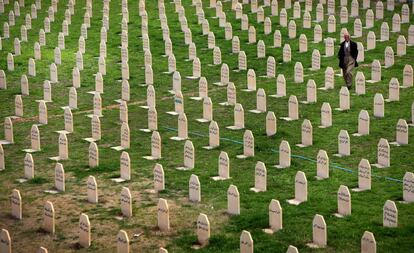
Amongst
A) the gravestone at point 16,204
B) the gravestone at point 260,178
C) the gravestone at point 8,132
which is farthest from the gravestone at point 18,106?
the gravestone at point 260,178

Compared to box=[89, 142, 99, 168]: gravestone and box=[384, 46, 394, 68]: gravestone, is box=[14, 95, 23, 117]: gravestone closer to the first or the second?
box=[89, 142, 99, 168]: gravestone

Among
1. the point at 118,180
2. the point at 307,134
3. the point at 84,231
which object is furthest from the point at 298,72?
the point at 84,231

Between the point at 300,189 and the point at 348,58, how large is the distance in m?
8.84

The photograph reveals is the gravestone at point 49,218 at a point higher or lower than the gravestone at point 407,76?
lower

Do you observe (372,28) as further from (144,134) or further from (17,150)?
(17,150)

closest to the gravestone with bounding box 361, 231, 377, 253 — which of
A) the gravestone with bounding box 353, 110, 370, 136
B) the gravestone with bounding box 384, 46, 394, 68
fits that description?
the gravestone with bounding box 353, 110, 370, 136

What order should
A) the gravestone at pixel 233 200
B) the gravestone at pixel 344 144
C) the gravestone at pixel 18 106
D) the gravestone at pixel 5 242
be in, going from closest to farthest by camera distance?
1. the gravestone at pixel 5 242
2. the gravestone at pixel 233 200
3. the gravestone at pixel 344 144
4. the gravestone at pixel 18 106

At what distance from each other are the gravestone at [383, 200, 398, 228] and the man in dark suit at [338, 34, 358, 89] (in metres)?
10.1

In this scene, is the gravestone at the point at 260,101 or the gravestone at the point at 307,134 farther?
the gravestone at the point at 260,101

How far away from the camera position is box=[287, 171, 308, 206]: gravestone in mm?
22312

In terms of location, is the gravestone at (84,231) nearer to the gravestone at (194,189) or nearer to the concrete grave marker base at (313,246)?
the gravestone at (194,189)

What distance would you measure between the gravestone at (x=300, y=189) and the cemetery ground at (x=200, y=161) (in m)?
0.18

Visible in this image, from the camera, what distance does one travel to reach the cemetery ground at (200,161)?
21234 millimetres

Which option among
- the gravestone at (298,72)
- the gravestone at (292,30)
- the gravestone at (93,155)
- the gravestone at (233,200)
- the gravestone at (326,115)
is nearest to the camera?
the gravestone at (233,200)
